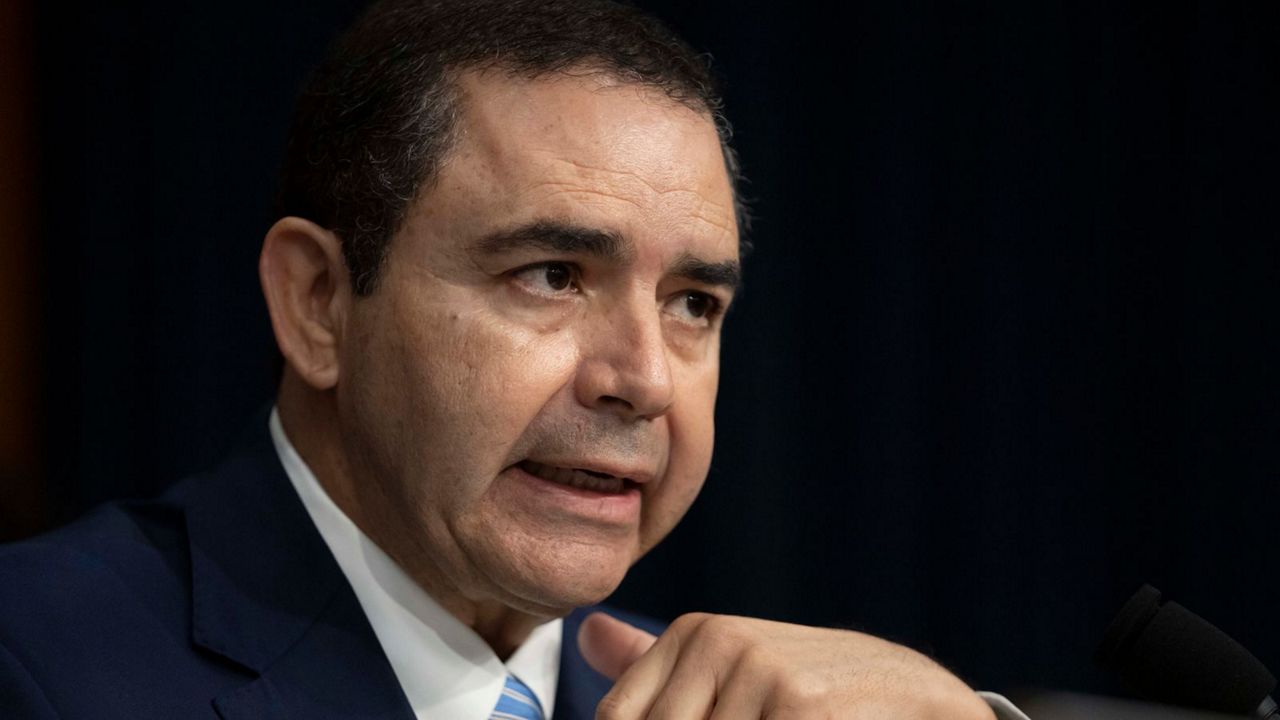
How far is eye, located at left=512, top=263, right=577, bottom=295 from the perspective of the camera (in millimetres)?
1644

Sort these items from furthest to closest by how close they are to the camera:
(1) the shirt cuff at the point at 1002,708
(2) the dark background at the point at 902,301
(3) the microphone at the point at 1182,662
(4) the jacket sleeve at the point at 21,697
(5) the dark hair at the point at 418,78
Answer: (2) the dark background at the point at 902,301 < (5) the dark hair at the point at 418,78 < (1) the shirt cuff at the point at 1002,708 < (4) the jacket sleeve at the point at 21,697 < (3) the microphone at the point at 1182,662

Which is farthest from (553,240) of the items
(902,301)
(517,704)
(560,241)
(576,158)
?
(902,301)

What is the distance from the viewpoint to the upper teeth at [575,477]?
1.66m

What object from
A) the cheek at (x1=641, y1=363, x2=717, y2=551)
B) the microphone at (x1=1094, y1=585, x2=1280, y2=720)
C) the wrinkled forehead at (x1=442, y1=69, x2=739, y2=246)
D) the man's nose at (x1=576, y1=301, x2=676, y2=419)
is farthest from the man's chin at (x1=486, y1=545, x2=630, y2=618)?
the microphone at (x1=1094, y1=585, x2=1280, y2=720)

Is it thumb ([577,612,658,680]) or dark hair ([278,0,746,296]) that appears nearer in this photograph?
dark hair ([278,0,746,296])

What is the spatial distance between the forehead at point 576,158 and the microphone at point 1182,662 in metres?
0.70

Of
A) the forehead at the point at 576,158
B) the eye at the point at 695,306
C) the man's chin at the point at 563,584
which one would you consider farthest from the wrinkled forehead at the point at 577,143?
the man's chin at the point at 563,584

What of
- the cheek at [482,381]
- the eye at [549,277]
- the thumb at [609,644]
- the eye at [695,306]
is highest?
the eye at [549,277]

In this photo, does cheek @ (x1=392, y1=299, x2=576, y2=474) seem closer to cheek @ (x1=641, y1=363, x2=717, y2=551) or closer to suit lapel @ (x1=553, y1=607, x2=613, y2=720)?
cheek @ (x1=641, y1=363, x2=717, y2=551)

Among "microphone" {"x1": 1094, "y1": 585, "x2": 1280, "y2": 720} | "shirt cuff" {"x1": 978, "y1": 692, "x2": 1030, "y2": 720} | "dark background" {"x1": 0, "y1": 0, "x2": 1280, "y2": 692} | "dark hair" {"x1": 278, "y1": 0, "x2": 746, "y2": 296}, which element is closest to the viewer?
"microphone" {"x1": 1094, "y1": 585, "x2": 1280, "y2": 720}

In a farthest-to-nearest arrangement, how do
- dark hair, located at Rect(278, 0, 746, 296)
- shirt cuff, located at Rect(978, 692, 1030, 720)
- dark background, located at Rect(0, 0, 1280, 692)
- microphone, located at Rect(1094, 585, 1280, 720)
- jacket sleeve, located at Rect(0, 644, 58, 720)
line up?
dark background, located at Rect(0, 0, 1280, 692) < dark hair, located at Rect(278, 0, 746, 296) < shirt cuff, located at Rect(978, 692, 1030, 720) < jacket sleeve, located at Rect(0, 644, 58, 720) < microphone, located at Rect(1094, 585, 1280, 720)

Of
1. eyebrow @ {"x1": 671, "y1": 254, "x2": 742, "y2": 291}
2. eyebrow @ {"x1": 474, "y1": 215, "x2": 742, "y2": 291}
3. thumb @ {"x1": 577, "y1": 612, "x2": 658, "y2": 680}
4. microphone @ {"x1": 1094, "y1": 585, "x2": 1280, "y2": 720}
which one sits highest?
eyebrow @ {"x1": 474, "y1": 215, "x2": 742, "y2": 291}

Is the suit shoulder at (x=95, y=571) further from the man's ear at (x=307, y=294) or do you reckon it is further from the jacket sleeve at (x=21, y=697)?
the man's ear at (x=307, y=294)

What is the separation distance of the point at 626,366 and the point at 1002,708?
0.62 m
